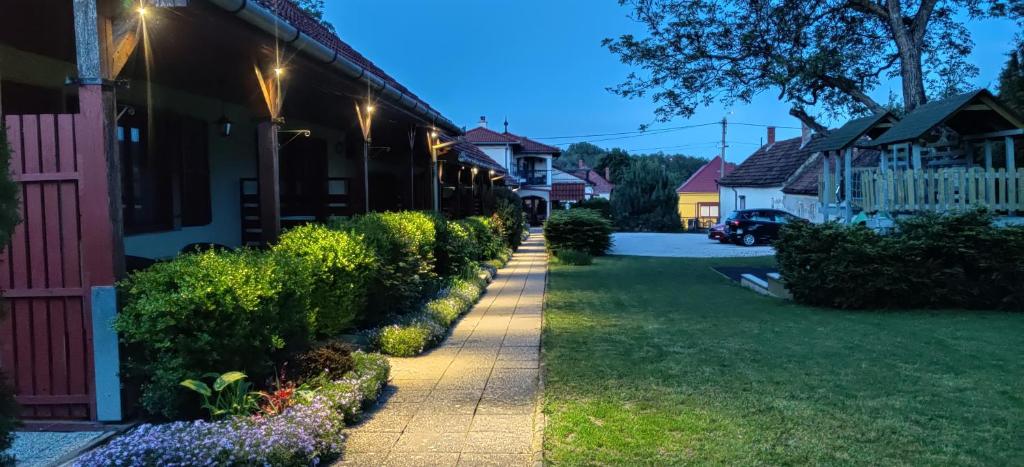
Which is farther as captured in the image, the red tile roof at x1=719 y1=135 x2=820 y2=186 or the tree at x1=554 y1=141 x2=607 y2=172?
the tree at x1=554 y1=141 x2=607 y2=172

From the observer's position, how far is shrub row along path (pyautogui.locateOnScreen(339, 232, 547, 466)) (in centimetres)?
442

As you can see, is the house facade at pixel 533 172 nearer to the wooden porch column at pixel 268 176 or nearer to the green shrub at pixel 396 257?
the green shrub at pixel 396 257

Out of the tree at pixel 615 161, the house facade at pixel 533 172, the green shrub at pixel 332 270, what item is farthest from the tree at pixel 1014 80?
the tree at pixel 615 161

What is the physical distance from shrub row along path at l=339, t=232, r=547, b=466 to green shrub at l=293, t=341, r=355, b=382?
42 cm

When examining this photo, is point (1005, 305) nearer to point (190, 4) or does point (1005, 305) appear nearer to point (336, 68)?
point (336, 68)

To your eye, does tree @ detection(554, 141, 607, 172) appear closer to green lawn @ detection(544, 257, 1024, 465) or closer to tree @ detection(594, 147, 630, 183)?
tree @ detection(594, 147, 630, 183)

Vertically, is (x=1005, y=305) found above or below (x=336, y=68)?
below

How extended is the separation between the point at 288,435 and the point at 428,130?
11769mm

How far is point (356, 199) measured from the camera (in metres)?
12.5

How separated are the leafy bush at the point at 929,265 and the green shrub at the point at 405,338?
6696 mm

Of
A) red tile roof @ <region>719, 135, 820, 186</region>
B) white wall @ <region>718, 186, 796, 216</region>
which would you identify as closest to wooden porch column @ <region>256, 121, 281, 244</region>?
red tile roof @ <region>719, 135, 820, 186</region>

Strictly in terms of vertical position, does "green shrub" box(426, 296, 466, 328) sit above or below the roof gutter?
below

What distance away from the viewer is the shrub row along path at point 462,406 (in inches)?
174

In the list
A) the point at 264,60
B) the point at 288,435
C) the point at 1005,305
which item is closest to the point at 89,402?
the point at 288,435
